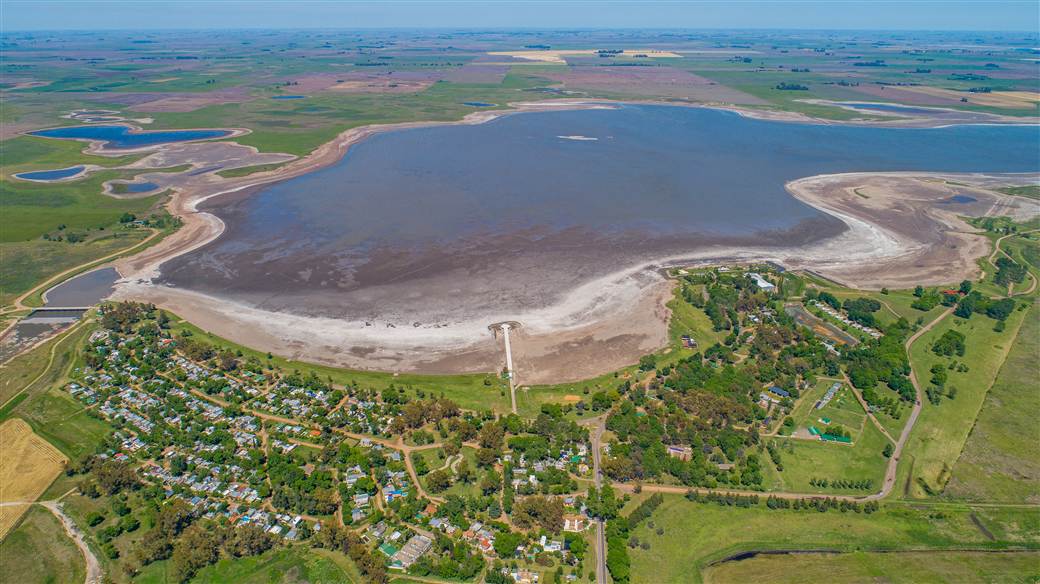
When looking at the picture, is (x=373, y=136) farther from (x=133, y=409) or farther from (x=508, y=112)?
(x=133, y=409)

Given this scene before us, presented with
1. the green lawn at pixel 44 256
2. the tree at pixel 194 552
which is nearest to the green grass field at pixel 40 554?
the tree at pixel 194 552

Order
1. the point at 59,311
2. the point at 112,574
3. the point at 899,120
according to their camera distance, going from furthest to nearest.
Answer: the point at 899,120
the point at 59,311
the point at 112,574

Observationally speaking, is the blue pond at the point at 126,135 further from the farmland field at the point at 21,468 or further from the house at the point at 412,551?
the house at the point at 412,551

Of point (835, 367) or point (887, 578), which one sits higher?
point (835, 367)

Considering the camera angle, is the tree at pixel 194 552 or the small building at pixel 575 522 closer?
the tree at pixel 194 552

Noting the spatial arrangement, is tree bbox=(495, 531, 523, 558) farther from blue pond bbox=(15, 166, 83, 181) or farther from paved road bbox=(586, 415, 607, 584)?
blue pond bbox=(15, 166, 83, 181)

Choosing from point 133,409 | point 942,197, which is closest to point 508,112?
point 942,197
